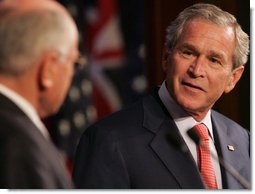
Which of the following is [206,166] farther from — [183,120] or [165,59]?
[165,59]

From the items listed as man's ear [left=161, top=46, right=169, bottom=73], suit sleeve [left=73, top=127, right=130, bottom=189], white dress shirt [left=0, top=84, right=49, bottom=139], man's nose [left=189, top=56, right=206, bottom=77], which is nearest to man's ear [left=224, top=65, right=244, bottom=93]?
man's nose [left=189, top=56, right=206, bottom=77]

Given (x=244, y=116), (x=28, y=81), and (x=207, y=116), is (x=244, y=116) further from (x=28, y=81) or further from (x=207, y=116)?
(x=28, y=81)

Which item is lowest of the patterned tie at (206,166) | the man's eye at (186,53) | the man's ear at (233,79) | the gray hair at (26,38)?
the patterned tie at (206,166)

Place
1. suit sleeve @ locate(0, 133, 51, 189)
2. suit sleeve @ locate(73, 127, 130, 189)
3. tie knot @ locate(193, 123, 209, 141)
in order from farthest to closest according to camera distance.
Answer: tie knot @ locate(193, 123, 209, 141)
suit sleeve @ locate(73, 127, 130, 189)
suit sleeve @ locate(0, 133, 51, 189)

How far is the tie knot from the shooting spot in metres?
2.84

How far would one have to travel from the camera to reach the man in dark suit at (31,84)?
2.34 m

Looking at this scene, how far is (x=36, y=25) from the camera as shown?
245 cm

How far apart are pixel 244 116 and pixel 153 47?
42 cm

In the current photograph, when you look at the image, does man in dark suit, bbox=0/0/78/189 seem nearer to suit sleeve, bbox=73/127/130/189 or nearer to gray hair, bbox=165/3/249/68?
suit sleeve, bbox=73/127/130/189

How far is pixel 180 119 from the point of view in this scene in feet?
9.25

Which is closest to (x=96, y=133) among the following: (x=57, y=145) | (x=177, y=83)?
(x=57, y=145)

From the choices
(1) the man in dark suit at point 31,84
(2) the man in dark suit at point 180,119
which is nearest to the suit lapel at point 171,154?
(2) the man in dark suit at point 180,119

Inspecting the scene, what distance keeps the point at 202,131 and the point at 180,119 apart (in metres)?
0.10

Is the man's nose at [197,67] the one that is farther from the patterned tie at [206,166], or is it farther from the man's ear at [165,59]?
the patterned tie at [206,166]
